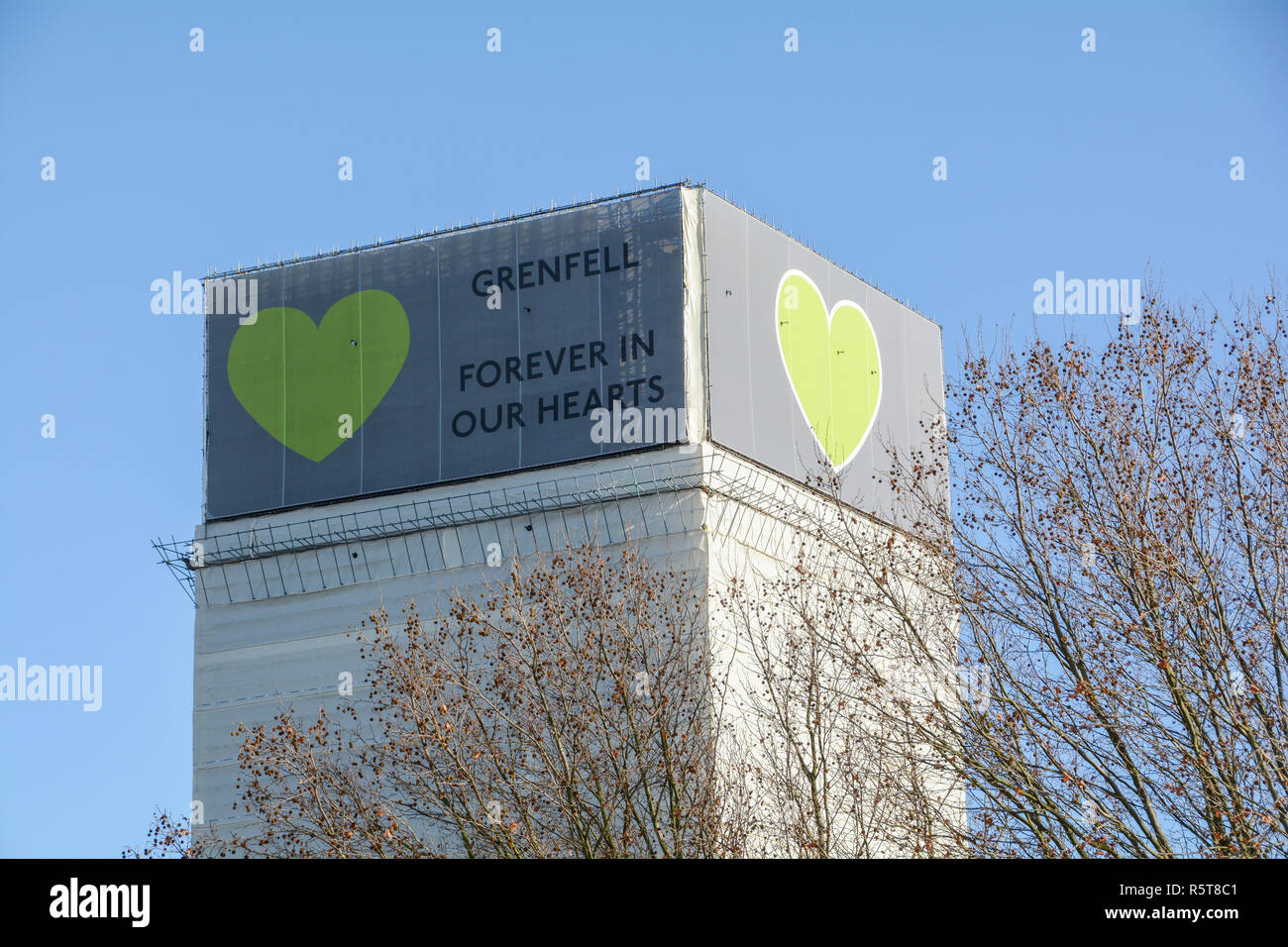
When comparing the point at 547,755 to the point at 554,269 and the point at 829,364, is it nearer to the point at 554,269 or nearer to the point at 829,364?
the point at 554,269

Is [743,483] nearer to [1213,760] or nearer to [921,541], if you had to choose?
[921,541]

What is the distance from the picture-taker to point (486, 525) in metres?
65.8

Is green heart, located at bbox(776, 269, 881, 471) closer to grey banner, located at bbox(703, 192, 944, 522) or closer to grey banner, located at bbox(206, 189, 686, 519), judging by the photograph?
grey banner, located at bbox(703, 192, 944, 522)

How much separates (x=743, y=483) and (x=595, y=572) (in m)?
23.4

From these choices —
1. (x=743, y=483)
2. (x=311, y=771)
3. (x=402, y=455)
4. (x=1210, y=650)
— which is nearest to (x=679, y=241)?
(x=743, y=483)

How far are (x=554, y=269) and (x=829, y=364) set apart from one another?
39.2 ft

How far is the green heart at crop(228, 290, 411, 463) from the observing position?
69562 millimetres

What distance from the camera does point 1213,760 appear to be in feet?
82.1

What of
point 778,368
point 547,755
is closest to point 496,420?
point 778,368
